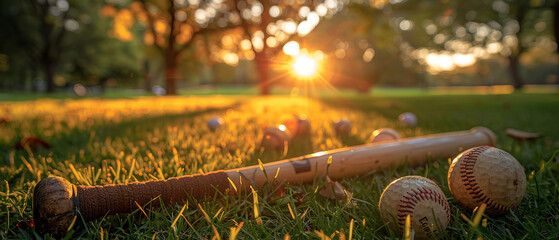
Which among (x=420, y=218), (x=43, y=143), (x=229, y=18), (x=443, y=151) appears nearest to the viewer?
(x=420, y=218)

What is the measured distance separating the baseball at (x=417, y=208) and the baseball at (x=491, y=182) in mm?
270

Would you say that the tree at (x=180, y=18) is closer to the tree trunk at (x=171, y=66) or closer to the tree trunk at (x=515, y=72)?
the tree trunk at (x=171, y=66)

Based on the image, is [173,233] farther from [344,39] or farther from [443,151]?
[344,39]

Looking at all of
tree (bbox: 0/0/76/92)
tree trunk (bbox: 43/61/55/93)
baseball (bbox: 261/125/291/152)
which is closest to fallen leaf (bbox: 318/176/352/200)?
baseball (bbox: 261/125/291/152)

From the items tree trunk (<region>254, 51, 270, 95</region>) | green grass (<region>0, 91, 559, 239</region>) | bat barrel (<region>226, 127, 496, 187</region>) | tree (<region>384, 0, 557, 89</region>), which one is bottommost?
green grass (<region>0, 91, 559, 239</region>)

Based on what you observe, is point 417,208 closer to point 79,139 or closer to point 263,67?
point 79,139

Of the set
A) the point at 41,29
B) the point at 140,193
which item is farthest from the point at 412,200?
the point at 41,29

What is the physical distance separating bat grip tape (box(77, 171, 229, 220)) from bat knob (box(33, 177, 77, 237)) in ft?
0.25

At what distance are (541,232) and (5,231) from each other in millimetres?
2787

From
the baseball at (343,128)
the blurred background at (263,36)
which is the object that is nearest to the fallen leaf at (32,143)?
the baseball at (343,128)

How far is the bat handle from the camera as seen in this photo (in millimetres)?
1429

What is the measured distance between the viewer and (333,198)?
195 centimetres

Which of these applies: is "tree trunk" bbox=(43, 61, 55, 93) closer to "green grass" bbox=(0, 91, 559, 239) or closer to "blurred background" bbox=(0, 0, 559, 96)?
"blurred background" bbox=(0, 0, 559, 96)

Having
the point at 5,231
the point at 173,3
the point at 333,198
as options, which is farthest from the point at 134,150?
the point at 173,3
